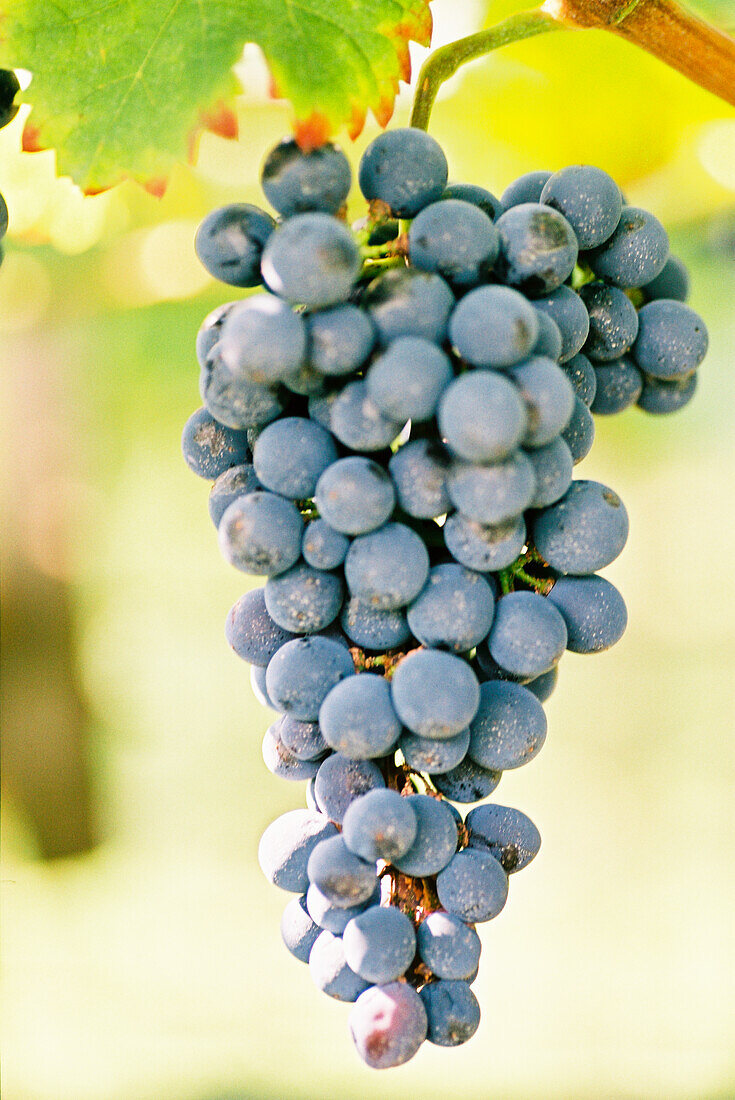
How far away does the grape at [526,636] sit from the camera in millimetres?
504

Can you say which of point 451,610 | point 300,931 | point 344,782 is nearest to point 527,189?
point 451,610

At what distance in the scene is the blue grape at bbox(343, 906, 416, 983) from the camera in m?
0.50

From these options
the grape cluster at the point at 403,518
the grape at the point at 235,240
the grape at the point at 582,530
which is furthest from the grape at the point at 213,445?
the grape at the point at 582,530

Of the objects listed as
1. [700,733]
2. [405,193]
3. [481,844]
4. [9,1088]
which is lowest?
[9,1088]

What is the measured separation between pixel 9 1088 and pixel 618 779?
1.32 metres

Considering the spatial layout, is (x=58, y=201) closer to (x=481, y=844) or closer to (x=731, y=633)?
(x=481, y=844)

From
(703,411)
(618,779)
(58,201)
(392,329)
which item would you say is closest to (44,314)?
(58,201)

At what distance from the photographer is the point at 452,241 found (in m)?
0.46

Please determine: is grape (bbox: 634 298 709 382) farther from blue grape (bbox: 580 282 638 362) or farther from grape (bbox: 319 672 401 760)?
grape (bbox: 319 672 401 760)

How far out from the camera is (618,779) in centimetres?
165

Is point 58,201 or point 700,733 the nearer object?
point 58,201

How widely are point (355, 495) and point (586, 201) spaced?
0.25m

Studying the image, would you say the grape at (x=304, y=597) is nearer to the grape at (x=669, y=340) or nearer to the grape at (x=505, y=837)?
the grape at (x=505, y=837)

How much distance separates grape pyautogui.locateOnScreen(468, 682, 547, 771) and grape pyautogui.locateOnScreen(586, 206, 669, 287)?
0.24m
